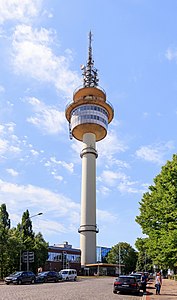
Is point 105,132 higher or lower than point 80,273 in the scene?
higher

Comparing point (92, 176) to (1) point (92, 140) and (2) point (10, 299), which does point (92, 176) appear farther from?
(2) point (10, 299)

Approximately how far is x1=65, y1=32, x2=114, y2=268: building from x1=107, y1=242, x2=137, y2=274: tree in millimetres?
36120

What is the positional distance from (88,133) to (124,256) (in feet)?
160

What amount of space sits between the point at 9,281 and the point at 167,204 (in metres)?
17.7

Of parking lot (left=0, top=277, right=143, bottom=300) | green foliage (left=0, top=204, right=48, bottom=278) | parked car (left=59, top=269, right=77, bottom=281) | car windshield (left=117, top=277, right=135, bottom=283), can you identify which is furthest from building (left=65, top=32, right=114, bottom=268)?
car windshield (left=117, top=277, right=135, bottom=283)

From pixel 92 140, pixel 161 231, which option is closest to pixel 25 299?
pixel 161 231

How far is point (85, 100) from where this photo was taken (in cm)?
8888

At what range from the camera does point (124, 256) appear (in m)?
117

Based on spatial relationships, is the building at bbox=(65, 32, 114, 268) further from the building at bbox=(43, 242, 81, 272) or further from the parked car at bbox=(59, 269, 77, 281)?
the parked car at bbox=(59, 269, 77, 281)

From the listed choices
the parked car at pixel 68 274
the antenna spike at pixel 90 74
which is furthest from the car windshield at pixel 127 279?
→ the antenna spike at pixel 90 74

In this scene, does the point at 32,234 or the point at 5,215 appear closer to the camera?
the point at 32,234

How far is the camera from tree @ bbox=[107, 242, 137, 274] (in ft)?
379

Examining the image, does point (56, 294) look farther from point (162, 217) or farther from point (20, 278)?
point (20, 278)

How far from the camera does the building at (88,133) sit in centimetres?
8075
